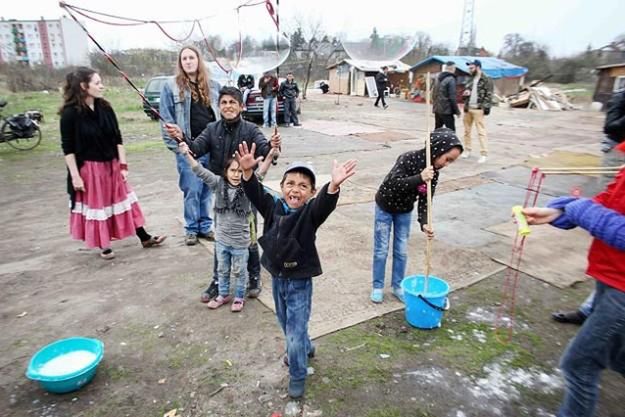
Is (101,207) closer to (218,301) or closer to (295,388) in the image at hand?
(218,301)

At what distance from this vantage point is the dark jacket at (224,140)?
11.1ft

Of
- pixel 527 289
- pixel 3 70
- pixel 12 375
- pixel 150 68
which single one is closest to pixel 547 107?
pixel 150 68

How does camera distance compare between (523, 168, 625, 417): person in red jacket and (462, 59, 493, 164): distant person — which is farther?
(462, 59, 493, 164): distant person

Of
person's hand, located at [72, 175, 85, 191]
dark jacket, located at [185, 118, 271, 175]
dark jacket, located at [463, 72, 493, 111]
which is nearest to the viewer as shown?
dark jacket, located at [185, 118, 271, 175]

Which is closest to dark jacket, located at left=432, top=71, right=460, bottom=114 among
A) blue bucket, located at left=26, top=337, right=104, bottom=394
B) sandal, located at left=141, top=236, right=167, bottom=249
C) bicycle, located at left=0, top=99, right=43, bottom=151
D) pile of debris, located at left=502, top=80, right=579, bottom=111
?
sandal, located at left=141, top=236, right=167, bottom=249

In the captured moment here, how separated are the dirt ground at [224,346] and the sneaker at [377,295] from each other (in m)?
0.20

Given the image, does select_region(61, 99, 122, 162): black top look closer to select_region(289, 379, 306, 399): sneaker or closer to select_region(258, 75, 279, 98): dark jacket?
select_region(289, 379, 306, 399): sneaker

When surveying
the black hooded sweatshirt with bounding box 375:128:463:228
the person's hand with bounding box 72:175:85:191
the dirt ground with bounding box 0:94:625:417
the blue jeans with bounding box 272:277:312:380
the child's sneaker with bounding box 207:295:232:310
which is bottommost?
the dirt ground with bounding box 0:94:625:417

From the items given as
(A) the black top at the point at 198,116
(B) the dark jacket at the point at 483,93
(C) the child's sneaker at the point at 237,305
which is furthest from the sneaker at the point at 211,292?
(B) the dark jacket at the point at 483,93

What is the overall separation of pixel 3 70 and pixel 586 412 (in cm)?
3666

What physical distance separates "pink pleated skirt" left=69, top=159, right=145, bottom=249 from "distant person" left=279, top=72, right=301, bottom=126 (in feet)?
33.4

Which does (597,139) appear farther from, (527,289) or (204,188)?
(204,188)

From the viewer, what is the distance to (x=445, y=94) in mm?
8594

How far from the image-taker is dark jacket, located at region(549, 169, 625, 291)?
5.70 ft
